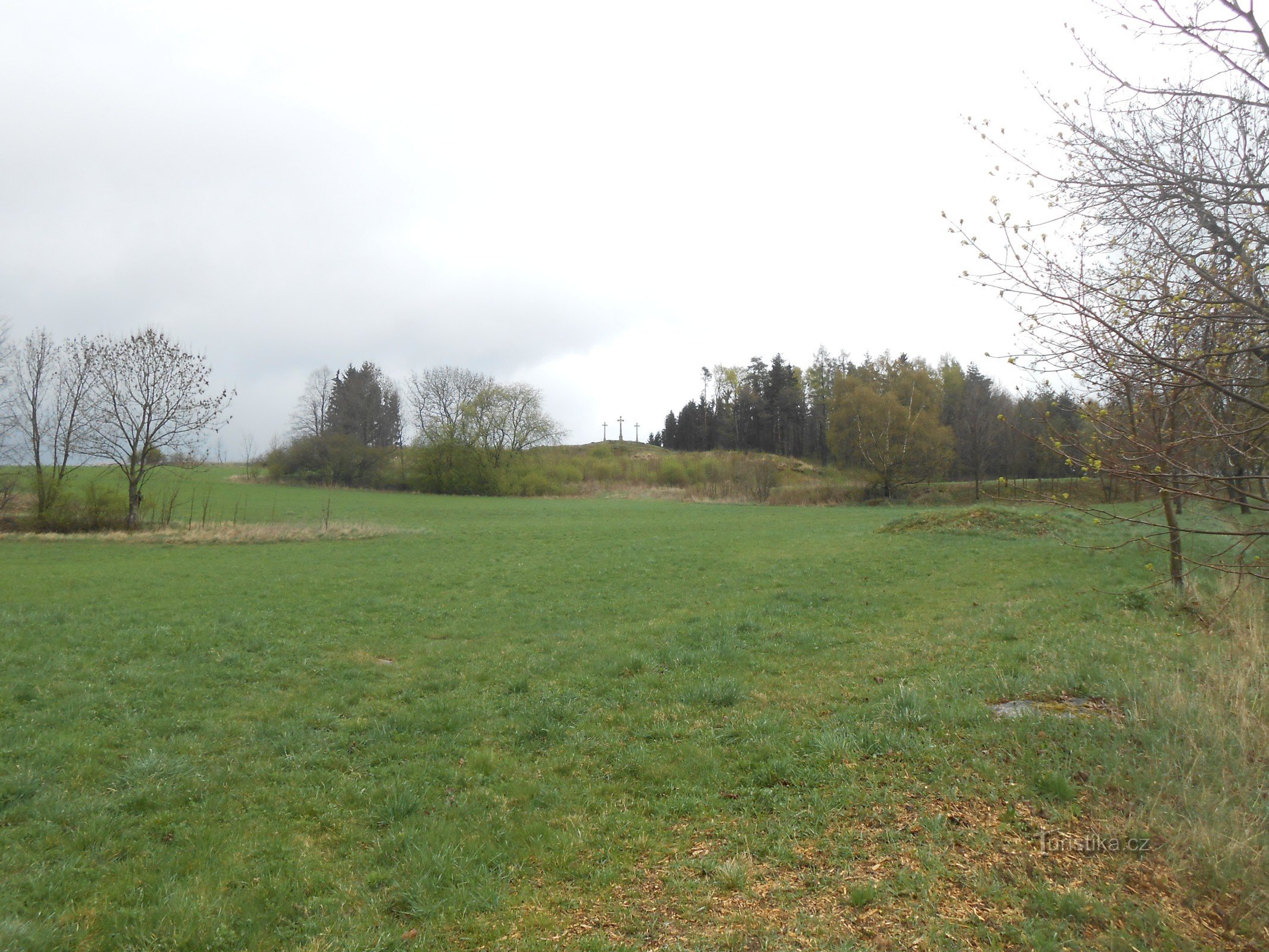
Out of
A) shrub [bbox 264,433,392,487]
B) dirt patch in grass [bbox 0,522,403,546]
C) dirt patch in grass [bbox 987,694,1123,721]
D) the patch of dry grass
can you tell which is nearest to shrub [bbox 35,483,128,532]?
dirt patch in grass [bbox 0,522,403,546]

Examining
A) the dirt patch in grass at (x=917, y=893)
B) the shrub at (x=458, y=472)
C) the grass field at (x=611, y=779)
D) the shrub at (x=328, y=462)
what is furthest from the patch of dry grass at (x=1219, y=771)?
the shrub at (x=328, y=462)

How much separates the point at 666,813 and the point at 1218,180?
18.2 feet

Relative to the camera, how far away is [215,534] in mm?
27031

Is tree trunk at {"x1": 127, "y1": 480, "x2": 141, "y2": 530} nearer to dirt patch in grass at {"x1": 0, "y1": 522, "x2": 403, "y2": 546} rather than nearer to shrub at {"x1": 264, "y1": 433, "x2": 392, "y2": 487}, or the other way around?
dirt patch in grass at {"x1": 0, "y1": 522, "x2": 403, "y2": 546}

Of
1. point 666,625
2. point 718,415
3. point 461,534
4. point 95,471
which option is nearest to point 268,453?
point 95,471

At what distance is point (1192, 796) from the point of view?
3998 millimetres

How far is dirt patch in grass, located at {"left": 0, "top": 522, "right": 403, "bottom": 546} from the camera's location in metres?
26.4

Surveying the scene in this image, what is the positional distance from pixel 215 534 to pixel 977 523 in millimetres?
29878

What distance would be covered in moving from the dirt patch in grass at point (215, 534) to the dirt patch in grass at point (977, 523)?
72.4 feet

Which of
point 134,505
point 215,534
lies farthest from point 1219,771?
point 134,505

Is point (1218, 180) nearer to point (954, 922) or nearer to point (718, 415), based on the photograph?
point (954, 922)

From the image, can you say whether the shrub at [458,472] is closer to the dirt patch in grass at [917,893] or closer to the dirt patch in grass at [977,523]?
the dirt patch in grass at [977,523]

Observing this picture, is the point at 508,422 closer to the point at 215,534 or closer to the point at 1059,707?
the point at 215,534

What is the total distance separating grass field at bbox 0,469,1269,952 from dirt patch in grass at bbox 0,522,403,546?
14219 mm
